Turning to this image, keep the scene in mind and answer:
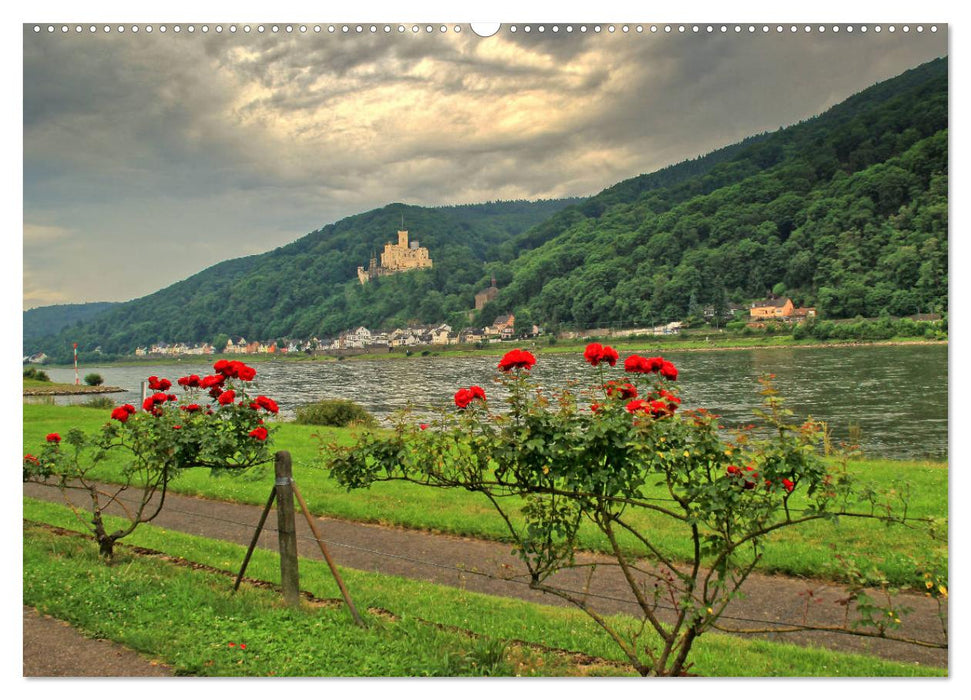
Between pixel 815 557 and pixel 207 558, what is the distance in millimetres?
5059

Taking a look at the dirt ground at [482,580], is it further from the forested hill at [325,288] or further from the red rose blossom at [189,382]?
the forested hill at [325,288]

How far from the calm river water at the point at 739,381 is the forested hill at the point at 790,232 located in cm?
53

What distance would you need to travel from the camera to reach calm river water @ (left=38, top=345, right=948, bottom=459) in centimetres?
444

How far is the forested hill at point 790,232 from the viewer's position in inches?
156

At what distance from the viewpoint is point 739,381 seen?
6363 mm

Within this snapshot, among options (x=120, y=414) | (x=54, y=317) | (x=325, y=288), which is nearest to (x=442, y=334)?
(x=325, y=288)

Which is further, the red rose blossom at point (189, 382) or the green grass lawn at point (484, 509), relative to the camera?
the green grass lawn at point (484, 509)

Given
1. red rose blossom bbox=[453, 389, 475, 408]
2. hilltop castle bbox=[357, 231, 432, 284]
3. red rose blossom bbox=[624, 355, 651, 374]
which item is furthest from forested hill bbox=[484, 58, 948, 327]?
red rose blossom bbox=[453, 389, 475, 408]

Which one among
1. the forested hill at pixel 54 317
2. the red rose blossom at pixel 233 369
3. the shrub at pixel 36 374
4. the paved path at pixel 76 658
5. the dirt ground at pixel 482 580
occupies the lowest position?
the dirt ground at pixel 482 580

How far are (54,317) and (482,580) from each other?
363 cm

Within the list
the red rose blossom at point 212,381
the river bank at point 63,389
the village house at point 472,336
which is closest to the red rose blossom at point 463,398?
the red rose blossom at point 212,381

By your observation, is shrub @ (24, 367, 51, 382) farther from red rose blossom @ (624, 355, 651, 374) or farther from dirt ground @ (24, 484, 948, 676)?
red rose blossom @ (624, 355, 651, 374)

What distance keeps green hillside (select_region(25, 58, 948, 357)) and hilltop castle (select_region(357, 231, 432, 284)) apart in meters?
0.14

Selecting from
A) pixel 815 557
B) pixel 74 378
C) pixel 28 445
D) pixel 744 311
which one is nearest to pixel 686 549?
pixel 815 557
